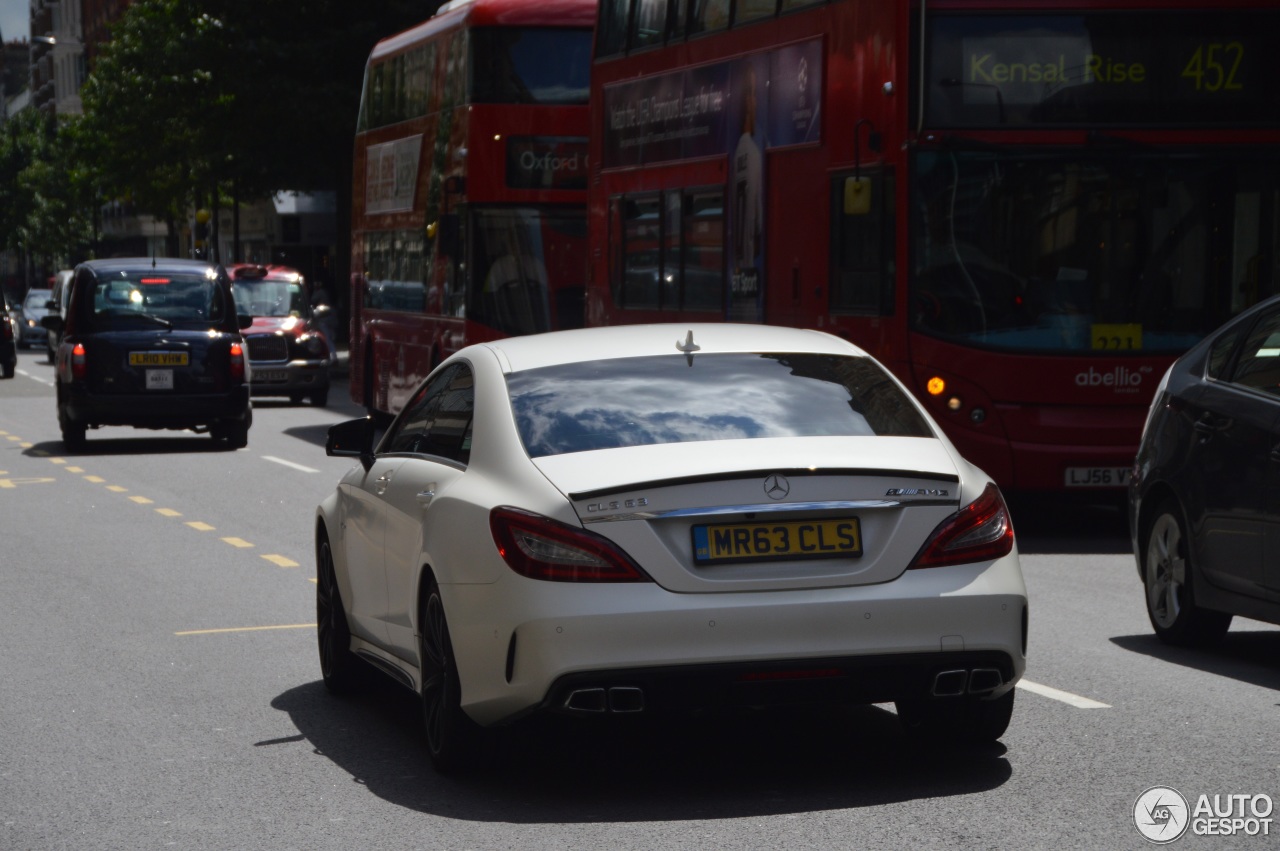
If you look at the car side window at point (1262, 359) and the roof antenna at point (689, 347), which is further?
the car side window at point (1262, 359)

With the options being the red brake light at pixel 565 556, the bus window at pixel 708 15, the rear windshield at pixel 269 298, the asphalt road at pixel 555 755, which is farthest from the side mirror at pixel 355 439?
the rear windshield at pixel 269 298

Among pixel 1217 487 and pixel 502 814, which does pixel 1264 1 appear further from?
pixel 502 814

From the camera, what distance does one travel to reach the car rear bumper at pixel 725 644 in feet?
20.2

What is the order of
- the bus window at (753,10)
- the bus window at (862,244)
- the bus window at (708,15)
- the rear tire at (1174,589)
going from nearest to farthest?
the rear tire at (1174,589)
the bus window at (862,244)
the bus window at (753,10)
the bus window at (708,15)

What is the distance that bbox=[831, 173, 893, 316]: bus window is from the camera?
46.8ft

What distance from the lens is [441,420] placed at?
741cm

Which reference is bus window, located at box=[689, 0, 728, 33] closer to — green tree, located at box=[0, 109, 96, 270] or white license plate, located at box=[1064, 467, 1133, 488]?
white license plate, located at box=[1064, 467, 1133, 488]

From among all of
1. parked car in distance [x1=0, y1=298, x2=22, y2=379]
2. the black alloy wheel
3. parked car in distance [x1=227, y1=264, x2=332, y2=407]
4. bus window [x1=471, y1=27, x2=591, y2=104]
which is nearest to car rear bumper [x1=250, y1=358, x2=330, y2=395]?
parked car in distance [x1=227, y1=264, x2=332, y2=407]

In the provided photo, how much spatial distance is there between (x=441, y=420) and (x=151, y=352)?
15.8 metres

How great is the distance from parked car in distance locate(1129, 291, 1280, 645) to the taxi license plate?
9.24 ft

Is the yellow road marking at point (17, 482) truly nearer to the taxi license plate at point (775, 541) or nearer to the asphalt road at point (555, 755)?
the asphalt road at point (555, 755)

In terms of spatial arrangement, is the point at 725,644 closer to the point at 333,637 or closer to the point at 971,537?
the point at 971,537

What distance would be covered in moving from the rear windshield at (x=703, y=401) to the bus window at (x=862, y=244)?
710 centimetres

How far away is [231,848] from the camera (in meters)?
5.92
